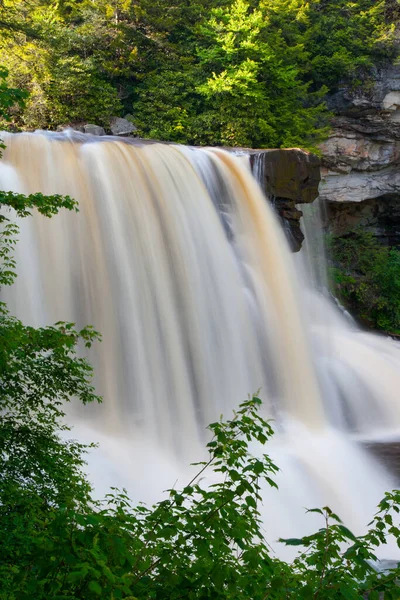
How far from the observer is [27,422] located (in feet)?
15.8

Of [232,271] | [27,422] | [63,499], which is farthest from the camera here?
[232,271]

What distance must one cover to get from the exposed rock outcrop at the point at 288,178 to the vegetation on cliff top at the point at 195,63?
11.7 feet

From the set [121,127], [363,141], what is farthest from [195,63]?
[363,141]

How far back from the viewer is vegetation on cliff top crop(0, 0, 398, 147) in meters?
16.5

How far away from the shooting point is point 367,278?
1716 cm

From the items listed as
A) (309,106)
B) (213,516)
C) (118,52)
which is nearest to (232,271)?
(213,516)

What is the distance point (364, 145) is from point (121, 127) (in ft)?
24.6

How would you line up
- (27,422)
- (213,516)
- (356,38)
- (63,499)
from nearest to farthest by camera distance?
(213,516), (63,499), (27,422), (356,38)

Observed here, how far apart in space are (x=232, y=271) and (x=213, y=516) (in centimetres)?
850

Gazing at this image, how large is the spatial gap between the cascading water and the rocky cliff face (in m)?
6.27

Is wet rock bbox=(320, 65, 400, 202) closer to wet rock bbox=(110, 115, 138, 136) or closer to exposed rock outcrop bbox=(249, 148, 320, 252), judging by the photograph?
exposed rock outcrop bbox=(249, 148, 320, 252)

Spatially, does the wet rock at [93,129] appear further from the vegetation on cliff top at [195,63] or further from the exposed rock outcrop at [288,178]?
the exposed rock outcrop at [288,178]

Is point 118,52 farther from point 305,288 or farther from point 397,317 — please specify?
point 397,317

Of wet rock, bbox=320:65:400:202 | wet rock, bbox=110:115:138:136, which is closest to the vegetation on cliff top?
wet rock, bbox=110:115:138:136
